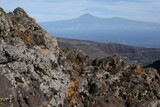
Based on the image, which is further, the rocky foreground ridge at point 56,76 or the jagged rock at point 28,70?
the rocky foreground ridge at point 56,76

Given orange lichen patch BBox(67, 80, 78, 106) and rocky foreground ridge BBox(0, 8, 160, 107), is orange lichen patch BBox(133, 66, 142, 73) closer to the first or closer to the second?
rocky foreground ridge BBox(0, 8, 160, 107)

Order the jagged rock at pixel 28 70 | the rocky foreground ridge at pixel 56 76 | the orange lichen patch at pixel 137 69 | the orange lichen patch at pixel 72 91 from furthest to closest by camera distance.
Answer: the orange lichen patch at pixel 137 69 < the orange lichen patch at pixel 72 91 < the rocky foreground ridge at pixel 56 76 < the jagged rock at pixel 28 70

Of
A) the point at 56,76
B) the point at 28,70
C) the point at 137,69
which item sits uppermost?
the point at 28,70

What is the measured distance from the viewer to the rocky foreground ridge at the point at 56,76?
16.4 m

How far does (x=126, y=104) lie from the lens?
1988 cm

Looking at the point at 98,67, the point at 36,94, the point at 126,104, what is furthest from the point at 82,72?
the point at 36,94

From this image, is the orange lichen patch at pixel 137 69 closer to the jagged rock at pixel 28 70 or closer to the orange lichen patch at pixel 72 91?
the orange lichen patch at pixel 72 91

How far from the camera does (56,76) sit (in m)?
18.2

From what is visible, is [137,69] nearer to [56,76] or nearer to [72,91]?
[72,91]

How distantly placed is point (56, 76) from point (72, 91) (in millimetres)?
1508

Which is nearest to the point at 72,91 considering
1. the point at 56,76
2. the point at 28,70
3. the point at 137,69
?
the point at 56,76

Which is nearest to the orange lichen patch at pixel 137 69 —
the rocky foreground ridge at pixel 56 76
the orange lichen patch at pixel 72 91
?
the rocky foreground ridge at pixel 56 76

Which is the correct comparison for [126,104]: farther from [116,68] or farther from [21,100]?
[21,100]

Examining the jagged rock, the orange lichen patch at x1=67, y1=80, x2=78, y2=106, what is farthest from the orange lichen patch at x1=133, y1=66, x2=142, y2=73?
the jagged rock
